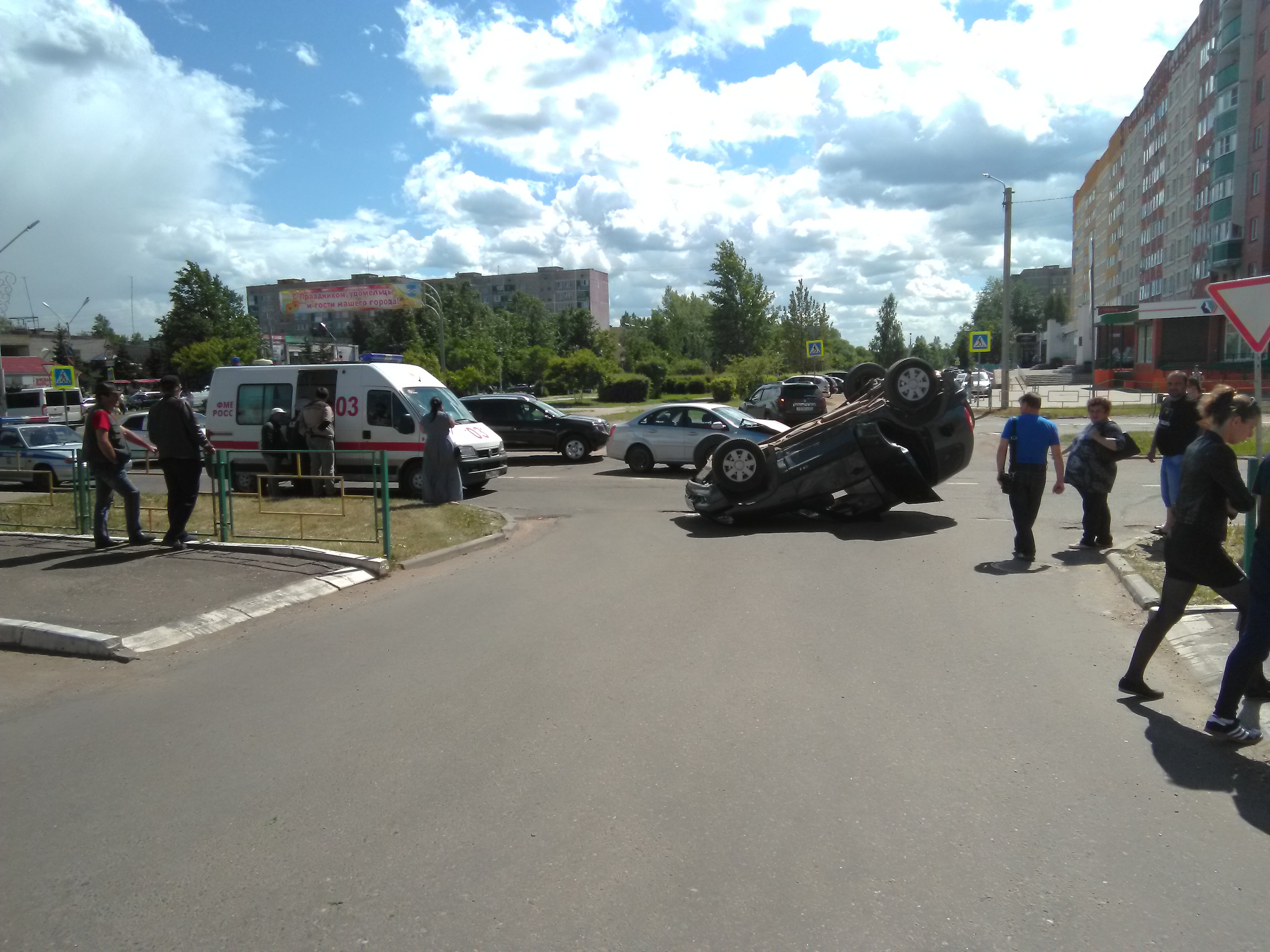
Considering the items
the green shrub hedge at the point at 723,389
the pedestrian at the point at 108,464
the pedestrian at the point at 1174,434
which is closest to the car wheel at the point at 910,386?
the pedestrian at the point at 1174,434

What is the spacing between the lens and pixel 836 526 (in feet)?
41.0

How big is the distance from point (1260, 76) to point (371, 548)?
189ft

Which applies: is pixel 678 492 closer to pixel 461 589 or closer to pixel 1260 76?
pixel 461 589

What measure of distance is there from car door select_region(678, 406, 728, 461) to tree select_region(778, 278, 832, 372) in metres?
36.8

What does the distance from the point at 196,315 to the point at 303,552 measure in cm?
9098

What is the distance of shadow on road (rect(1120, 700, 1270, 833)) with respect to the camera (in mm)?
4230

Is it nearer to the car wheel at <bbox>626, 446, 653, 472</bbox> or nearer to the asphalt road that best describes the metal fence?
the asphalt road

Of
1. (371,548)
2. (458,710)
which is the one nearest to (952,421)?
(371,548)

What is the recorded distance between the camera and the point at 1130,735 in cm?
506

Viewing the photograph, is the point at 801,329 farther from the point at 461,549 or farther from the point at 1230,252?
the point at 461,549

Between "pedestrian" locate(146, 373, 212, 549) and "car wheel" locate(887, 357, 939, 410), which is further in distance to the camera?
"car wheel" locate(887, 357, 939, 410)

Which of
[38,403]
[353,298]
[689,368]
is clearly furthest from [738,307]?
[38,403]

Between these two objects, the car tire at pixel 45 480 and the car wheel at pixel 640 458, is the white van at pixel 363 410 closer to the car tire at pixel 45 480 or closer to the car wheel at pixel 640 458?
the car tire at pixel 45 480

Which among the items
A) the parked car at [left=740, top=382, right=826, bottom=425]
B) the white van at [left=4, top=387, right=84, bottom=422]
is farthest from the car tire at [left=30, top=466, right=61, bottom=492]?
the white van at [left=4, top=387, right=84, bottom=422]
